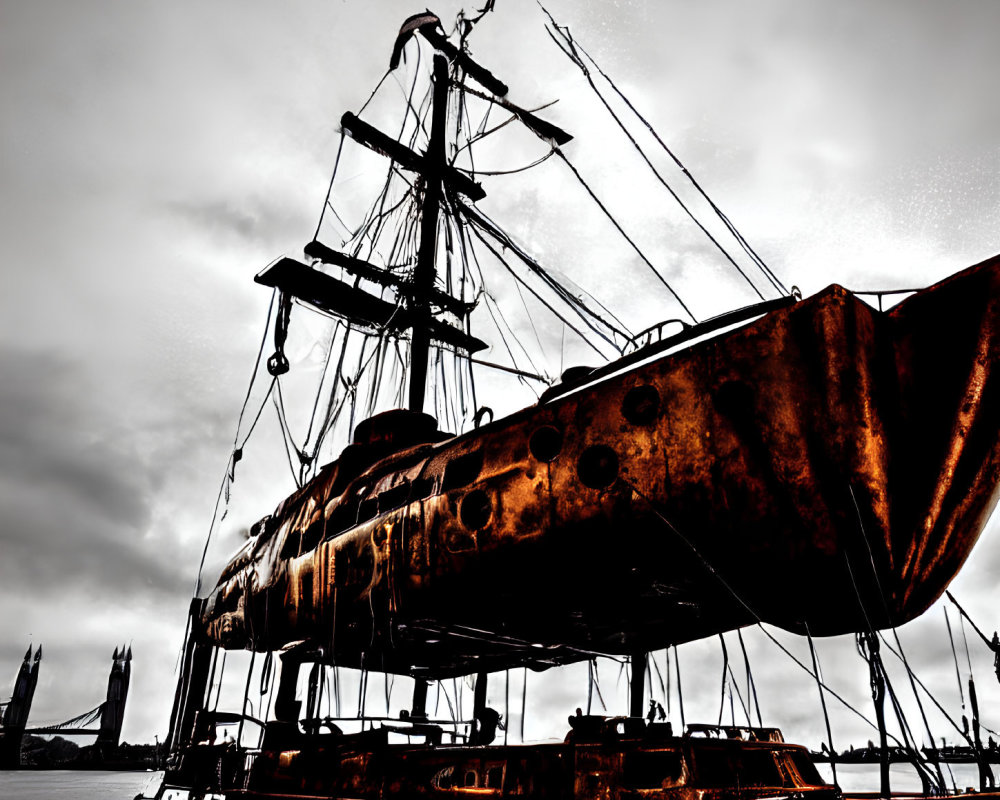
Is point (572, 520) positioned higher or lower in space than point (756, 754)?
higher

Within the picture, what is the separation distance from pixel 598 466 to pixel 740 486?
1.05 meters

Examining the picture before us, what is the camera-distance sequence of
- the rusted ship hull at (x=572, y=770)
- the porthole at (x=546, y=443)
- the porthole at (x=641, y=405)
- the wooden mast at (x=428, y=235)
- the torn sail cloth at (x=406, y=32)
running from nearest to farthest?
the rusted ship hull at (x=572, y=770) < the porthole at (x=641, y=405) < the porthole at (x=546, y=443) < the wooden mast at (x=428, y=235) < the torn sail cloth at (x=406, y=32)

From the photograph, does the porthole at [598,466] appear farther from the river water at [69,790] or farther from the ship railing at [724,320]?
the river water at [69,790]

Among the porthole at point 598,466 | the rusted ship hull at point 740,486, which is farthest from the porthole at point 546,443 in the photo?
the porthole at point 598,466

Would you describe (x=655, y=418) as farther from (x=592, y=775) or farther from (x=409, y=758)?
(x=409, y=758)

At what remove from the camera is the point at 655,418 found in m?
4.93

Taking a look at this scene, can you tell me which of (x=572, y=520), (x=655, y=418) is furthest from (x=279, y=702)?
(x=655, y=418)

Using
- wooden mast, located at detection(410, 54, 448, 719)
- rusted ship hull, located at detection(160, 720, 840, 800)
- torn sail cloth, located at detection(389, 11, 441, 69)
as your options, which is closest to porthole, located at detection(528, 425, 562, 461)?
rusted ship hull, located at detection(160, 720, 840, 800)

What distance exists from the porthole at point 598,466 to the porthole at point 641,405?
0.30m

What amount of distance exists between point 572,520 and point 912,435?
235 centimetres

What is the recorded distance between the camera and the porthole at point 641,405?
4.96 m

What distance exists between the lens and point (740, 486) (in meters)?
4.48

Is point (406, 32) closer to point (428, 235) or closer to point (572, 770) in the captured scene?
point (428, 235)

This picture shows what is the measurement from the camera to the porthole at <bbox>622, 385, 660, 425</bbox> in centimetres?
496
